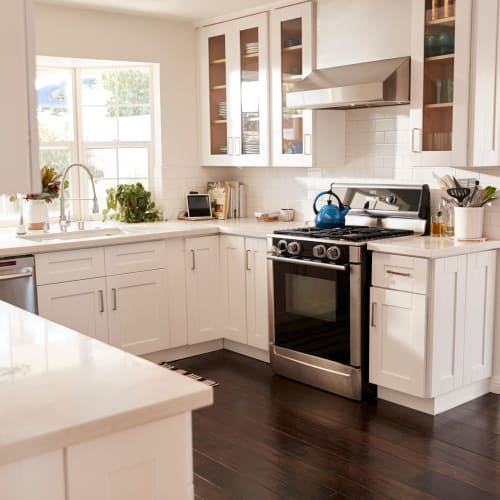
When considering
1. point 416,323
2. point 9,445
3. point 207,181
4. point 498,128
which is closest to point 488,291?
point 416,323

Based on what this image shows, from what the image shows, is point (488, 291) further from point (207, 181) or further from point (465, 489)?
point (207, 181)

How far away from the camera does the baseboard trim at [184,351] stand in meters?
5.06

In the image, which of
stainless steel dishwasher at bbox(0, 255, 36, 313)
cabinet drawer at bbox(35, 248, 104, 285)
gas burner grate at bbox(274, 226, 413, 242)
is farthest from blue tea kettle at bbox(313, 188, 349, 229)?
stainless steel dishwasher at bbox(0, 255, 36, 313)

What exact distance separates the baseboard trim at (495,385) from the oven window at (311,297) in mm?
1029

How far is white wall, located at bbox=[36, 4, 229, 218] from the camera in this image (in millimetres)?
5117

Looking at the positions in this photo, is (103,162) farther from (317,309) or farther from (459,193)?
(459,193)

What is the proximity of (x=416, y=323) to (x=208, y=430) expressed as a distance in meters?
1.25

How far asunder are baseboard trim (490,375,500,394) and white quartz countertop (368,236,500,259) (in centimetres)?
79

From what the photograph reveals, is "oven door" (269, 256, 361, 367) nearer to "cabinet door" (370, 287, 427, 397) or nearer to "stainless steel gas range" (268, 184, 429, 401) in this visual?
"stainless steel gas range" (268, 184, 429, 401)

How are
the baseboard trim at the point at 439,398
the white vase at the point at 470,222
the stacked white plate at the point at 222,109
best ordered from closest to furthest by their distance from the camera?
the baseboard trim at the point at 439,398 < the white vase at the point at 470,222 < the stacked white plate at the point at 222,109

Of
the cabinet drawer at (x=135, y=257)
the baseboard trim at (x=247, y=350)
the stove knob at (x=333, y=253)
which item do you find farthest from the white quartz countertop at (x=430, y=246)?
the cabinet drawer at (x=135, y=257)

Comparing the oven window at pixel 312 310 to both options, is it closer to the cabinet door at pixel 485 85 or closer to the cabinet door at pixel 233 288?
the cabinet door at pixel 233 288

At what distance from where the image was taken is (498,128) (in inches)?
156

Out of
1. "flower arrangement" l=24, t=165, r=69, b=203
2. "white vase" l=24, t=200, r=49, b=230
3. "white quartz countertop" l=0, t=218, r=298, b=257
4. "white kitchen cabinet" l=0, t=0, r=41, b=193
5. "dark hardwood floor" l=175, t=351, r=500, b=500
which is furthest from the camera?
"flower arrangement" l=24, t=165, r=69, b=203
